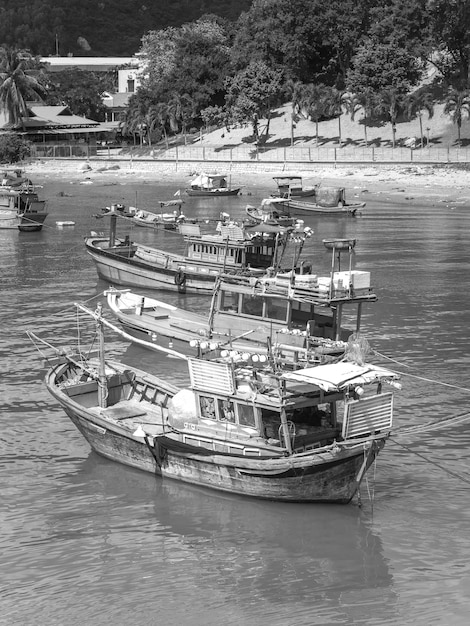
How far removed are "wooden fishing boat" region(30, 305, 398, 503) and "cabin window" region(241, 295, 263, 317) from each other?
10847 millimetres

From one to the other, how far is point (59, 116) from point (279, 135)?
143 ft

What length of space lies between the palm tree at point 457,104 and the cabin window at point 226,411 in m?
83.9

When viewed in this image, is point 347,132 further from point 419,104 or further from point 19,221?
point 19,221

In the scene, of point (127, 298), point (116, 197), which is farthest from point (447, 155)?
point (127, 298)

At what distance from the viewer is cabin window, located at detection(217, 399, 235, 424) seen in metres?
26.0

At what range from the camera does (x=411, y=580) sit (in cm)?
2253

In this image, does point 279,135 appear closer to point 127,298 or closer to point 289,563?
point 127,298

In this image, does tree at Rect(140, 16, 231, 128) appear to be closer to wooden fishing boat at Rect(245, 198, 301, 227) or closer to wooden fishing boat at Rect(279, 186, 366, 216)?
wooden fishing boat at Rect(279, 186, 366, 216)

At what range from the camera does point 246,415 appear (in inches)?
1012

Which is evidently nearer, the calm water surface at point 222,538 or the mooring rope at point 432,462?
the calm water surface at point 222,538

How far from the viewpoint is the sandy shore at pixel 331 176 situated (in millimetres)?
95438

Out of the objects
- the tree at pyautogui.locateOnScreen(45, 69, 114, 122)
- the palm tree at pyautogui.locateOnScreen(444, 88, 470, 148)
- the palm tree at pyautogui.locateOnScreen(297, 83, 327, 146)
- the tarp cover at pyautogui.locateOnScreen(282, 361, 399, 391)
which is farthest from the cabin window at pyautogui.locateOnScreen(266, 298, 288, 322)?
the tree at pyautogui.locateOnScreen(45, 69, 114, 122)

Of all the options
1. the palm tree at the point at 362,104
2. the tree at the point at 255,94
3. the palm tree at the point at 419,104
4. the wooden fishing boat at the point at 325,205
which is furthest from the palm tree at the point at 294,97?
the wooden fishing boat at the point at 325,205

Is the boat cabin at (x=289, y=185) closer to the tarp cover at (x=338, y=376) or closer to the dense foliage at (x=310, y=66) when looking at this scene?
the dense foliage at (x=310, y=66)
